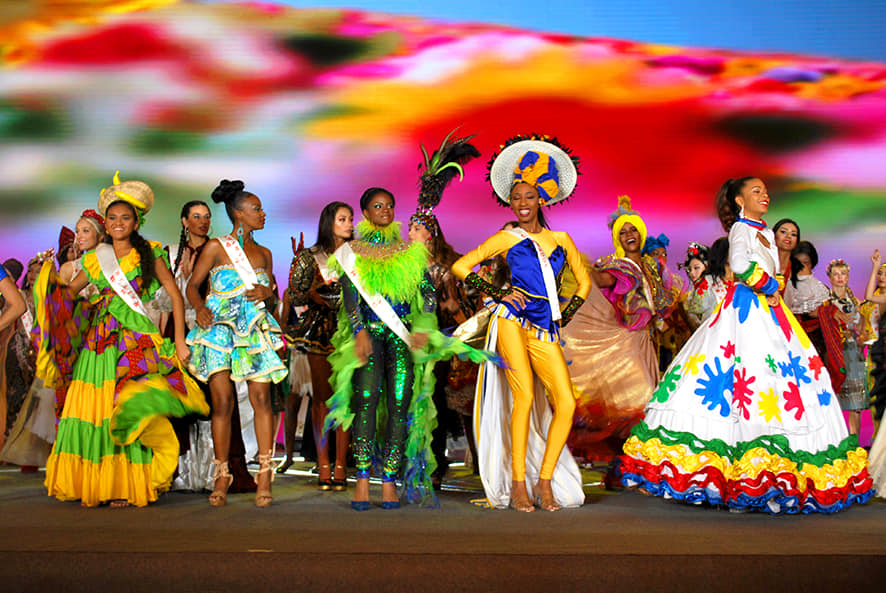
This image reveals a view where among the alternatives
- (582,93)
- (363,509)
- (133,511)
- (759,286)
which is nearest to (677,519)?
(759,286)

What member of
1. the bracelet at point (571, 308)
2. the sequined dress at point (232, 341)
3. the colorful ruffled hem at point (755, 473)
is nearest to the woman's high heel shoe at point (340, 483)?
the sequined dress at point (232, 341)

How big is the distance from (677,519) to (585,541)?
2.68 feet

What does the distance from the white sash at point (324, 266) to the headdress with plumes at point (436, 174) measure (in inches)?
23.7

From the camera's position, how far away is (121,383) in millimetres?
5133

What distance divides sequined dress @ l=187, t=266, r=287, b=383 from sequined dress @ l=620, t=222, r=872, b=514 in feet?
6.76

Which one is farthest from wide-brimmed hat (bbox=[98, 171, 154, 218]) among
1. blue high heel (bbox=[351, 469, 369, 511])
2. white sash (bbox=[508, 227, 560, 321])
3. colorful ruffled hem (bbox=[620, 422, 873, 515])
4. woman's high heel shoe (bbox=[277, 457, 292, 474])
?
colorful ruffled hem (bbox=[620, 422, 873, 515])

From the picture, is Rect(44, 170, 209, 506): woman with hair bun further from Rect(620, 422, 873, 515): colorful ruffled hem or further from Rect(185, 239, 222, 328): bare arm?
Rect(620, 422, 873, 515): colorful ruffled hem

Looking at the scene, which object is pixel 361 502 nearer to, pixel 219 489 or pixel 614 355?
pixel 219 489

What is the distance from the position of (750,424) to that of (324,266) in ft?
8.79

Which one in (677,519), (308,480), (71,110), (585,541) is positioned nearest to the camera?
(585,541)

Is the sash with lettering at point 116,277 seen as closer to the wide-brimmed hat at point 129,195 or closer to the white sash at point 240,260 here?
the wide-brimmed hat at point 129,195

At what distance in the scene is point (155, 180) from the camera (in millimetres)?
8828

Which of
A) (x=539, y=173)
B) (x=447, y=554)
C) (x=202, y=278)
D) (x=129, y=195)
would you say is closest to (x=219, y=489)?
(x=202, y=278)

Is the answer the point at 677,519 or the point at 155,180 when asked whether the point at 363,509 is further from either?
the point at 155,180
